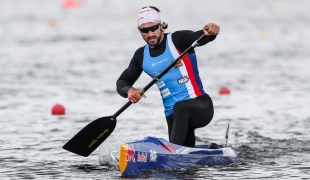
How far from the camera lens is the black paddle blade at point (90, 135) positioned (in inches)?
481

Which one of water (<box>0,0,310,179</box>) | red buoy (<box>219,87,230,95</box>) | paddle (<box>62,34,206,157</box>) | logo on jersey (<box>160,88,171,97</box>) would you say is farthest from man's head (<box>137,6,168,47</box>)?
red buoy (<box>219,87,230,95</box>)

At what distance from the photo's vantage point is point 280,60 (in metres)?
26.2

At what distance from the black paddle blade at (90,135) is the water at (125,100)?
0.24 metres

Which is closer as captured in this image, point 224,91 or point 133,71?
point 133,71

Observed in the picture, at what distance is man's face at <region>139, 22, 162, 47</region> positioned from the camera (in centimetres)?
1157

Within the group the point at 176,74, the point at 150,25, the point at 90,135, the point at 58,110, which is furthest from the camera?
the point at 58,110

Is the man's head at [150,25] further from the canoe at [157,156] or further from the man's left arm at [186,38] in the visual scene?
the canoe at [157,156]

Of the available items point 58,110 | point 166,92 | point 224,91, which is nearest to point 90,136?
point 166,92

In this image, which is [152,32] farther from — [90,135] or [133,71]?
[90,135]

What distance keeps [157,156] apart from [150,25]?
1622 millimetres

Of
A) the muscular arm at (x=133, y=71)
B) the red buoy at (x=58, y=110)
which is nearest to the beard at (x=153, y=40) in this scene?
the muscular arm at (x=133, y=71)

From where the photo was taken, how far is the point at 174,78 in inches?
462

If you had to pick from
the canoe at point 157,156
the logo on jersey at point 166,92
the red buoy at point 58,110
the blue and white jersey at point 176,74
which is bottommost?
the canoe at point 157,156

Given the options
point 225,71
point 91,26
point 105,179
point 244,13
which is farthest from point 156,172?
point 244,13
